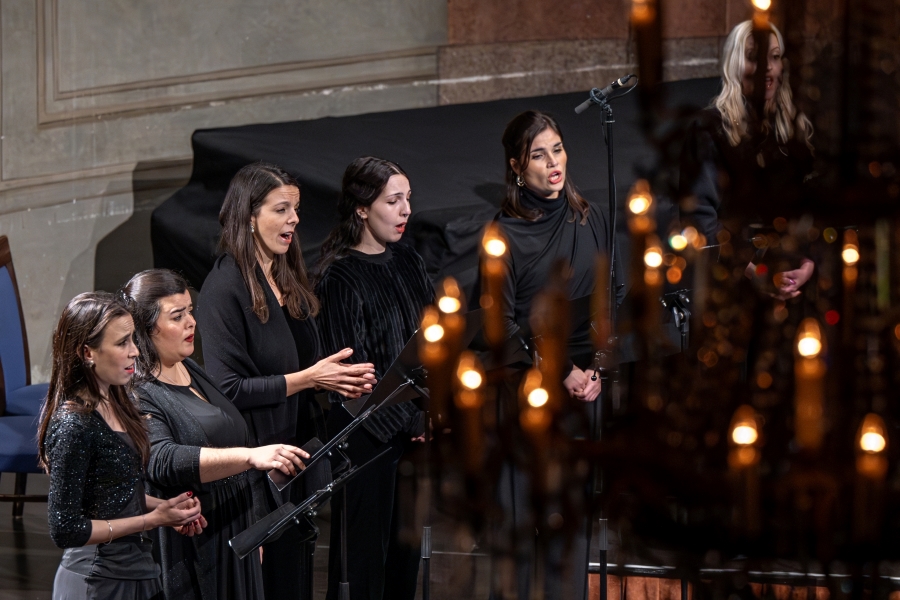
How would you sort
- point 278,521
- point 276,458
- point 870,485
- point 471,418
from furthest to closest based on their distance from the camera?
1. point 276,458
2. point 278,521
3. point 471,418
4. point 870,485

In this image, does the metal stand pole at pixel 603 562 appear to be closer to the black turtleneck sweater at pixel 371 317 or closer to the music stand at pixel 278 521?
the music stand at pixel 278 521

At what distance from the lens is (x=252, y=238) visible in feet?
9.45

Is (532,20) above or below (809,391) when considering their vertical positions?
above

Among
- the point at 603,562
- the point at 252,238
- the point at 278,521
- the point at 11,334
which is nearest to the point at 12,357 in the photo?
the point at 11,334

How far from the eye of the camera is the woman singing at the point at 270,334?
2742mm

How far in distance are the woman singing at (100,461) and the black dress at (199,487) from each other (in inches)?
2.9

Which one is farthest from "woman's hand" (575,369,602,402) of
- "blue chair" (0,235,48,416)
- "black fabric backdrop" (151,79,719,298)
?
"blue chair" (0,235,48,416)

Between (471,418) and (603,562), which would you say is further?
(603,562)

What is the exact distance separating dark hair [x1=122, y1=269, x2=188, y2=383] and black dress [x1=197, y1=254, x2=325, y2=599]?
0.95 ft

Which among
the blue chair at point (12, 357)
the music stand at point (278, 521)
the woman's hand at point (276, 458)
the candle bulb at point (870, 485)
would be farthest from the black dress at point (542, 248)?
the candle bulb at point (870, 485)

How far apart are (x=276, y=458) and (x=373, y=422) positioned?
56 centimetres

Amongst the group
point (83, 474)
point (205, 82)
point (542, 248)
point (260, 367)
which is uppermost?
point (205, 82)

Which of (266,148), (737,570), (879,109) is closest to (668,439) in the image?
(737,570)

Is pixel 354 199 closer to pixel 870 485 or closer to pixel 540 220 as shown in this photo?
pixel 540 220
